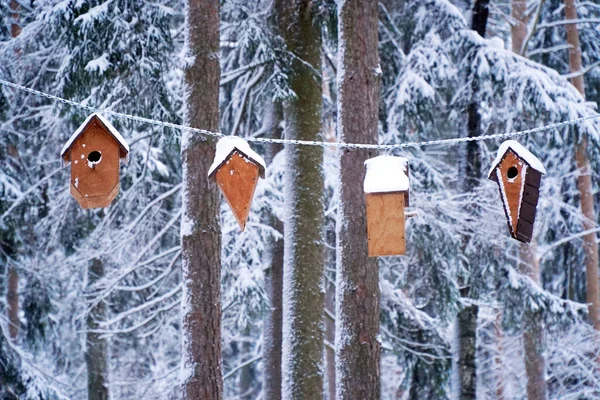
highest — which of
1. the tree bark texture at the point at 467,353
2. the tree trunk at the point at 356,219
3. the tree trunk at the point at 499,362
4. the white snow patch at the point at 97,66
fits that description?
the white snow patch at the point at 97,66

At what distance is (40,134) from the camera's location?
523 inches

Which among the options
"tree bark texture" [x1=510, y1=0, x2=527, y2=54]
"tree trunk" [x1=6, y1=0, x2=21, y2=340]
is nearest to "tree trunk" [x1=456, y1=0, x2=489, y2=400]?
"tree bark texture" [x1=510, y1=0, x2=527, y2=54]

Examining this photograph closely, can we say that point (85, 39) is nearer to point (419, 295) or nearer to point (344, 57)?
point (344, 57)

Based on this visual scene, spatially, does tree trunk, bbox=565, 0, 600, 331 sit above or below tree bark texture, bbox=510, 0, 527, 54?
below

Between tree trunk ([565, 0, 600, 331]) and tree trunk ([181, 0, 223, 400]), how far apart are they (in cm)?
746

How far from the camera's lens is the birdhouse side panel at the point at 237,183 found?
534 cm

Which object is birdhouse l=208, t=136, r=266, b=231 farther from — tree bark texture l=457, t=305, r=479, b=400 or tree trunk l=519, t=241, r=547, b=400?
tree trunk l=519, t=241, r=547, b=400

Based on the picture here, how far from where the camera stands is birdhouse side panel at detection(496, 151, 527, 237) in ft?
17.5

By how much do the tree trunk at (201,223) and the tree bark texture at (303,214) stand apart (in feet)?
5.72

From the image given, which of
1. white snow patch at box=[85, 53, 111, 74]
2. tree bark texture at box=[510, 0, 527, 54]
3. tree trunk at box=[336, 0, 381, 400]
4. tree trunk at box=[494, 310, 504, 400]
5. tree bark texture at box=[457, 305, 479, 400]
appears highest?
tree bark texture at box=[510, 0, 527, 54]

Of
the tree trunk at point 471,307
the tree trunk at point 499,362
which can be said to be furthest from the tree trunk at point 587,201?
the tree trunk at point 499,362

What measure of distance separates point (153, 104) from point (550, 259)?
9.93 m

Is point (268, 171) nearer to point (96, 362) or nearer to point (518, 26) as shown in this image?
point (518, 26)

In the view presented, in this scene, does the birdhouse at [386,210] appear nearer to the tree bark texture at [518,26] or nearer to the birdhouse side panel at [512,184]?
the birdhouse side panel at [512,184]
